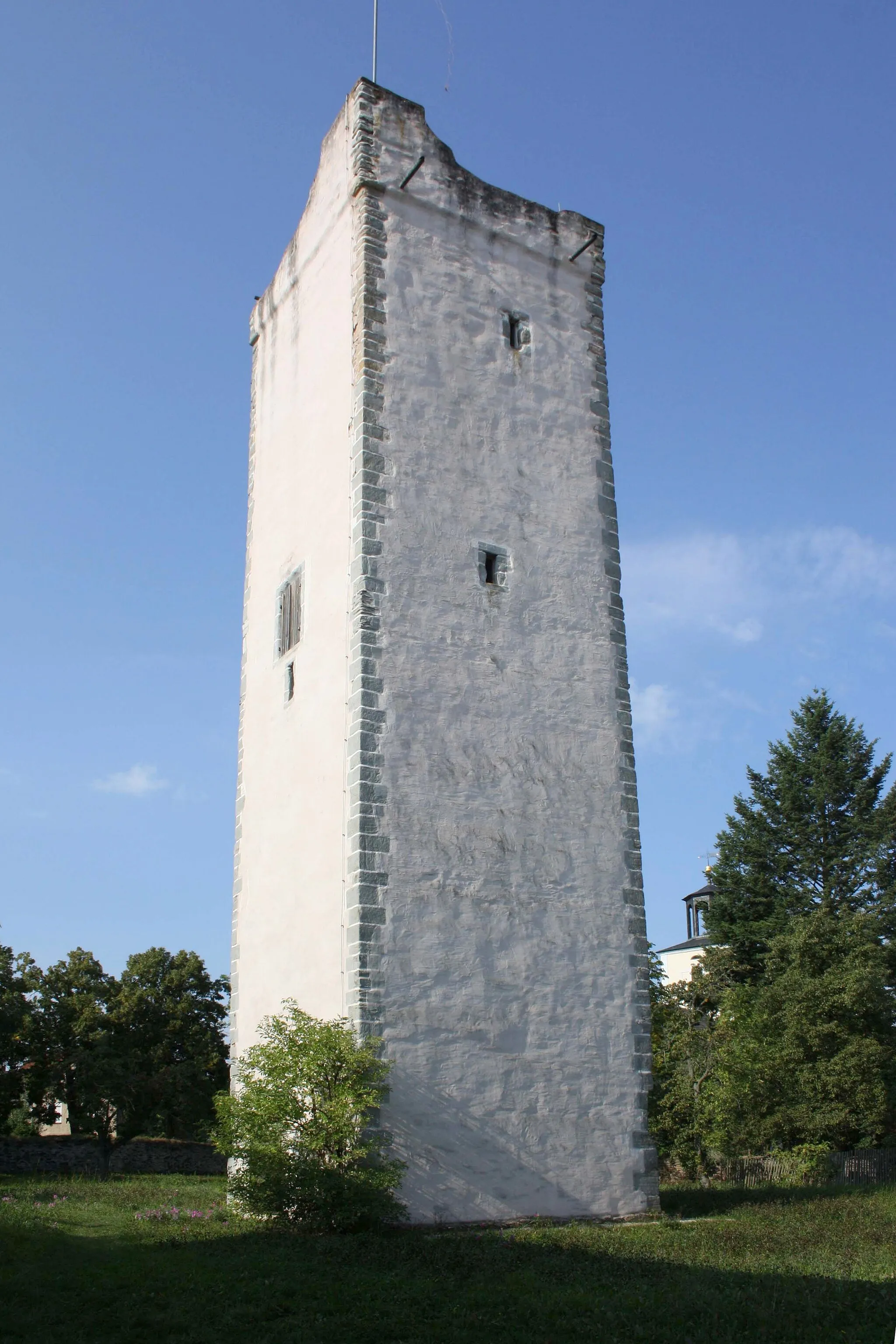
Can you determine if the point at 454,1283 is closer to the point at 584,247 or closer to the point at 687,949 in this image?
the point at 584,247

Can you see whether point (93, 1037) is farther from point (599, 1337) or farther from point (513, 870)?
point (599, 1337)

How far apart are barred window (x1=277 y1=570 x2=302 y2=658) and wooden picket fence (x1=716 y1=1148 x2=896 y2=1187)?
13.5m

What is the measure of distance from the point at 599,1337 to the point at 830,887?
3016cm

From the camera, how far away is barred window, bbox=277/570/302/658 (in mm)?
15117

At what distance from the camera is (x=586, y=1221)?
40.8 ft

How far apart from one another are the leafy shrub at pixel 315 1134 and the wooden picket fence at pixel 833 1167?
41.9ft

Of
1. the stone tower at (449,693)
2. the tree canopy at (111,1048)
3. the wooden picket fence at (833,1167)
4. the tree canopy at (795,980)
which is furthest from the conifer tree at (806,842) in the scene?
the stone tower at (449,693)

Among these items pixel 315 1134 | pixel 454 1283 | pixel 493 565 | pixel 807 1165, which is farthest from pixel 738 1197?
pixel 493 565

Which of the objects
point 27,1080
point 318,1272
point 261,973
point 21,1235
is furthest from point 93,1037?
point 318,1272

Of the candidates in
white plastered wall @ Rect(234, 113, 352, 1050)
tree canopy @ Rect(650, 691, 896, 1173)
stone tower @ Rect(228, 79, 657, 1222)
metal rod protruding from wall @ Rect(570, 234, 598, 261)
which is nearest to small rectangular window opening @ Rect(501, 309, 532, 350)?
stone tower @ Rect(228, 79, 657, 1222)

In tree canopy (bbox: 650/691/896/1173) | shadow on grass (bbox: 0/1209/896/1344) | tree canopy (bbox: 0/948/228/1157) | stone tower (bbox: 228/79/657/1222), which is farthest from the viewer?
tree canopy (bbox: 0/948/228/1157)

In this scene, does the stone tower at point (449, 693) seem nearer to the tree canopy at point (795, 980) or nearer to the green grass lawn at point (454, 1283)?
the green grass lawn at point (454, 1283)

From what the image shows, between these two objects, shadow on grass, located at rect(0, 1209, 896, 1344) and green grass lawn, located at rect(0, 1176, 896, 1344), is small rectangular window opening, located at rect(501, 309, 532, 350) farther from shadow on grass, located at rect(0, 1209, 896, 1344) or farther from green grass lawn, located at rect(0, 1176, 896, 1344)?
shadow on grass, located at rect(0, 1209, 896, 1344)

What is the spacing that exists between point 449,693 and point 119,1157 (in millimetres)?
21215
